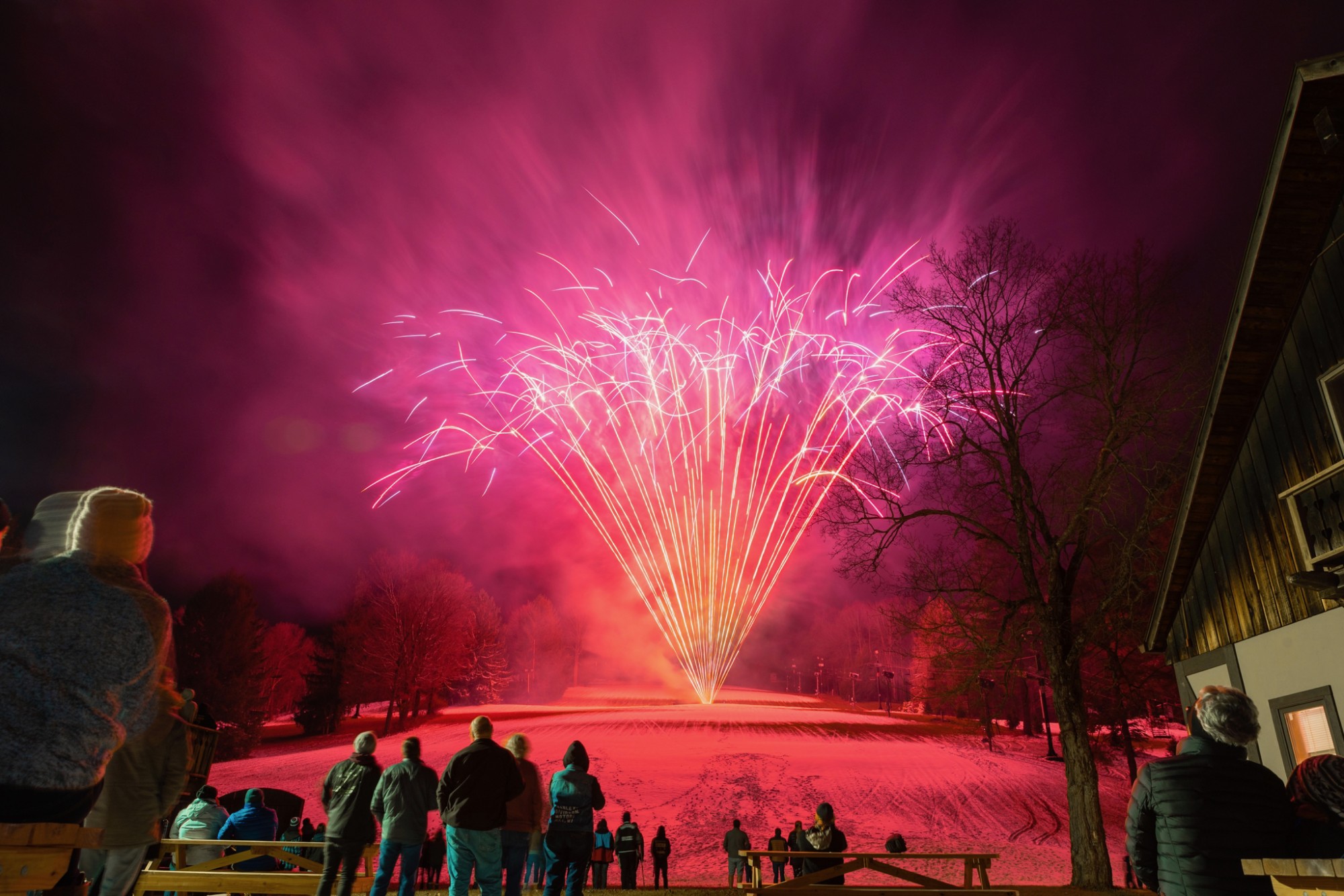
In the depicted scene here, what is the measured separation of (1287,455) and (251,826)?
49.8ft

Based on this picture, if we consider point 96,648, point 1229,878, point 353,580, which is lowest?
point 1229,878

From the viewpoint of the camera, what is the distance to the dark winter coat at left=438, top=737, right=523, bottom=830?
6824 mm

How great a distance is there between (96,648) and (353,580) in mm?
61902

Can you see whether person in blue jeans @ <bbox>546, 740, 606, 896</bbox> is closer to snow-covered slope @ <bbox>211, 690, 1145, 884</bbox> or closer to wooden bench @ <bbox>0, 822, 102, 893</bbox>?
wooden bench @ <bbox>0, 822, 102, 893</bbox>

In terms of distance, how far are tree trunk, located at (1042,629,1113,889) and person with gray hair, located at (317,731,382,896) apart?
1390 cm

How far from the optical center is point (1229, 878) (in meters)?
3.82

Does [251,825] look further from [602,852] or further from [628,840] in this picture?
[628,840]

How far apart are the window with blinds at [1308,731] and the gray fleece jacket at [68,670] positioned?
13.6m

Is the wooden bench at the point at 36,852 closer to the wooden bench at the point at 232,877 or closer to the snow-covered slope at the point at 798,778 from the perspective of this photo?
the wooden bench at the point at 232,877

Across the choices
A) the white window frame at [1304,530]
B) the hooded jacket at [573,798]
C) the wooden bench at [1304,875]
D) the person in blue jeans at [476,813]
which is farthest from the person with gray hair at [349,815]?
the white window frame at [1304,530]

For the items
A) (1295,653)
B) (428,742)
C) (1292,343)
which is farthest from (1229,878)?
(428,742)

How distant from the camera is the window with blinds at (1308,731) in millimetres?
10766

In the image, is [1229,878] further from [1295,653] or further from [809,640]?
[809,640]

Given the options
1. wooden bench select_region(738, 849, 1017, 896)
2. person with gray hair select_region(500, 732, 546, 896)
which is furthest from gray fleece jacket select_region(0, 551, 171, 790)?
wooden bench select_region(738, 849, 1017, 896)
